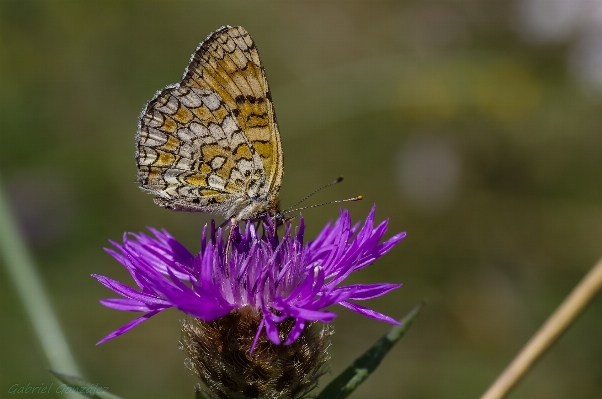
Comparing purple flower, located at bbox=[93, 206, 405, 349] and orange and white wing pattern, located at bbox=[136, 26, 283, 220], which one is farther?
orange and white wing pattern, located at bbox=[136, 26, 283, 220]

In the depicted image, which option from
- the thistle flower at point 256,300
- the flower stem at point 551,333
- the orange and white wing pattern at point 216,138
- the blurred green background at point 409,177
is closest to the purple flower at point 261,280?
the thistle flower at point 256,300

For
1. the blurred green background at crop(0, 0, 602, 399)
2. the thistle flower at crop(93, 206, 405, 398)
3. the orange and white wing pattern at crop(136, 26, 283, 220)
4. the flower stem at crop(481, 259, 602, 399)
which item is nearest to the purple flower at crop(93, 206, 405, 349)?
the thistle flower at crop(93, 206, 405, 398)

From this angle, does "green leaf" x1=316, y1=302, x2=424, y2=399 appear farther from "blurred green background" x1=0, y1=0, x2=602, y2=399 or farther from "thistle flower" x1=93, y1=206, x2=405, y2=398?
"blurred green background" x1=0, y1=0, x2=602, y2=399

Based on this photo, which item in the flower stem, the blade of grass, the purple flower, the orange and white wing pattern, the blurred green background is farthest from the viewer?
the blurred green background

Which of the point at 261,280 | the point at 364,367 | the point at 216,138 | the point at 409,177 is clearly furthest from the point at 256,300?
the point at 409,177

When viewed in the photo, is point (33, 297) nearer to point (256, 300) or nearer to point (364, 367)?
point (256, 300)

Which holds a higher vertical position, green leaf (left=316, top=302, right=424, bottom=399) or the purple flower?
the purple flower
